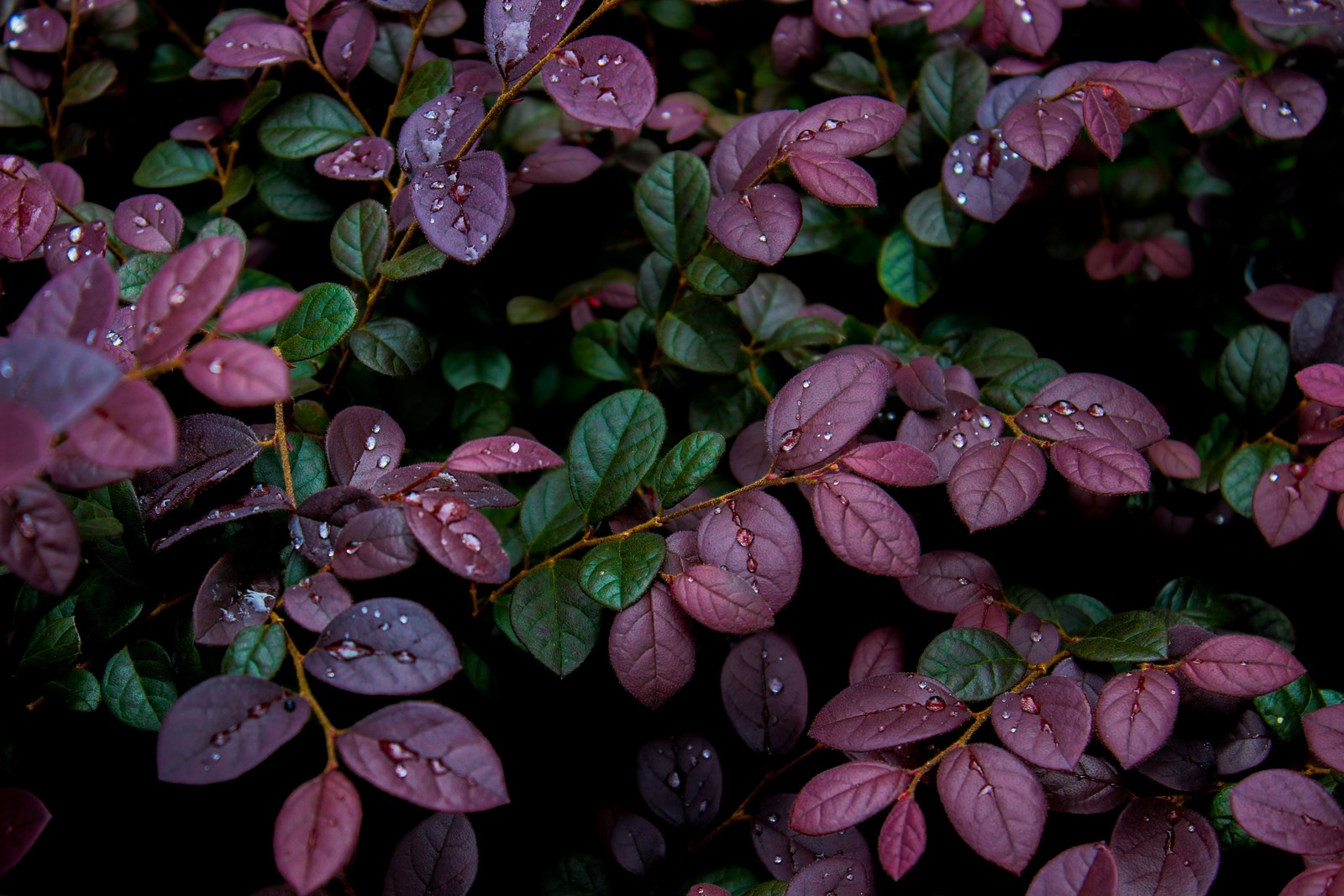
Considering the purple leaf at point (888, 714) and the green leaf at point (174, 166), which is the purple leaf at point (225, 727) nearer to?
the purple leaf at point (888, 714)

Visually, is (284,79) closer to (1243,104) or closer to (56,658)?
(56,658)

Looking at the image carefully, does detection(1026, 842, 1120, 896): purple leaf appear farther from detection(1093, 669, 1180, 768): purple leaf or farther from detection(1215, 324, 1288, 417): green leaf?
detection(1215, 324, 1288, 417): green leaf

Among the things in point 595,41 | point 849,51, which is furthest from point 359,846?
point 849,51

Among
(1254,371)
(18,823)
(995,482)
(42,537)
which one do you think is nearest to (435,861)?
(18,823)

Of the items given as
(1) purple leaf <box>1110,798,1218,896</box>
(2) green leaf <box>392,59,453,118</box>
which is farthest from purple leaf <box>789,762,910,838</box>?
(2) green leaf <box>392,59,453,118</box>

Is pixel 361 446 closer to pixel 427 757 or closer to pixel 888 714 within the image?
pixel 427 757
